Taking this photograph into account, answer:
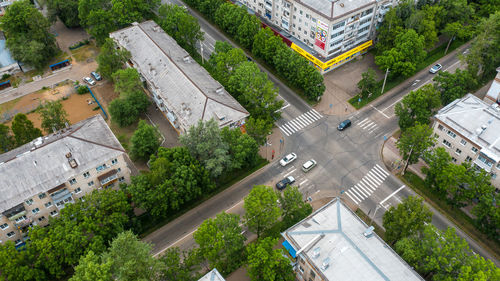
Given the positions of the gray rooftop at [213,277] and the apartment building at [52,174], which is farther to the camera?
the apartment building at [52,174]

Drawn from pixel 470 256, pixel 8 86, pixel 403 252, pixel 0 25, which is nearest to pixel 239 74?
pixel 403 252

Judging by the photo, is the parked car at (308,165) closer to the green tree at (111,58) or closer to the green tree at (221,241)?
the green tree at (221,241)

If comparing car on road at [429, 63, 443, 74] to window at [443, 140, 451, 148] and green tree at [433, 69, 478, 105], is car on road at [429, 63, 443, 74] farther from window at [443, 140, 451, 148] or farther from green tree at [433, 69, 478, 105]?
window at [443, 140, 451, 148]

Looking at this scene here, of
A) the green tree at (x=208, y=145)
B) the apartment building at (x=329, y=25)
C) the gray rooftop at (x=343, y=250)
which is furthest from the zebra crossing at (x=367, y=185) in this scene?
Answer: the apartment building at (x=329, y=25)

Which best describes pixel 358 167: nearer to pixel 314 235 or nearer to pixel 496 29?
pixel 314 235

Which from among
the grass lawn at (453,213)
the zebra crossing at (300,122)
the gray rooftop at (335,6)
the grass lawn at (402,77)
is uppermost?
the gray rooftop at (335,6)

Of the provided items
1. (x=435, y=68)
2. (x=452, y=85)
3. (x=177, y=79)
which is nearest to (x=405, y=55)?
(x=435, y=68)
